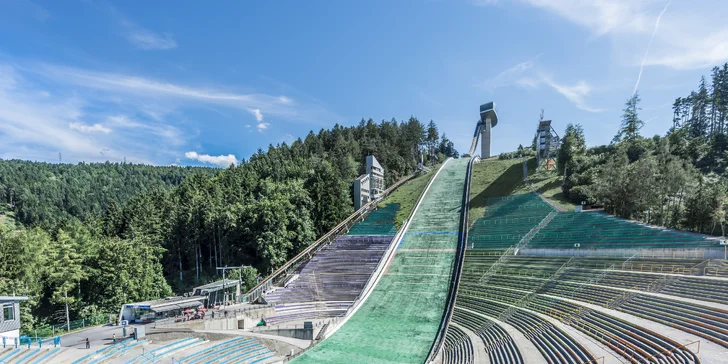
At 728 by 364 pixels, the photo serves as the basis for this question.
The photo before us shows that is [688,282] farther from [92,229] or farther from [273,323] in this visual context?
[92,229]

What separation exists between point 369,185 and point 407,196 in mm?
5507

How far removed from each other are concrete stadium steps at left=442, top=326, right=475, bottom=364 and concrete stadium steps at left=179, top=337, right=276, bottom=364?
340 inches

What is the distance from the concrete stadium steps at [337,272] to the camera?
27.5 meters

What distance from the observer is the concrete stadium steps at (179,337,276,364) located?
16.3 meters

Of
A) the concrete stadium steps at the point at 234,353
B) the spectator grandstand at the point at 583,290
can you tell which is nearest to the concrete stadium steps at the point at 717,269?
the spectator grandstand at the point at 583,290

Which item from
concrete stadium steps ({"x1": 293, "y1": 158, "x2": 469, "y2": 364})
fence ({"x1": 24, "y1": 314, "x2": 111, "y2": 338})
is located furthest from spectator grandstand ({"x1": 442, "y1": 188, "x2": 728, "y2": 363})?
fence ({"x1": 24, "y1": 314, "x2": 111, "y2": 338})

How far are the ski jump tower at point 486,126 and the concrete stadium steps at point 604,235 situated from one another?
43.7 metres

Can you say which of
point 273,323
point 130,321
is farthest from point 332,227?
point 130,321

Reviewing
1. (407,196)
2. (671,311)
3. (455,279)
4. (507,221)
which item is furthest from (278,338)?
(407,196)

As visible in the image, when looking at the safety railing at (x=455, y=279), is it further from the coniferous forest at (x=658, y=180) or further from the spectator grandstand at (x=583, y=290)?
the coniferous forest at (x=658, y=180)

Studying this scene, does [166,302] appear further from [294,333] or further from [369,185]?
[369,185]

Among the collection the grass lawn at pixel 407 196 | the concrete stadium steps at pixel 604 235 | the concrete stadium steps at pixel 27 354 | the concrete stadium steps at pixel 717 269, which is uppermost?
the grass lawn at pixel 407 196

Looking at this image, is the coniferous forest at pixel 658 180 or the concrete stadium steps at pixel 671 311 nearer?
the concrete stadium steps at pixel 671 311

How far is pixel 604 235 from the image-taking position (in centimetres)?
2500
